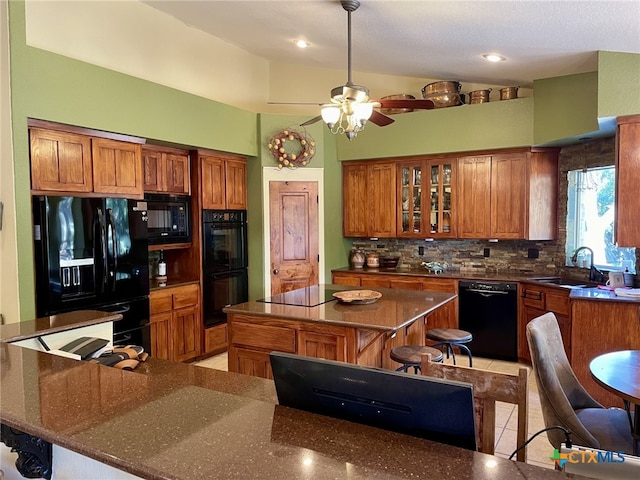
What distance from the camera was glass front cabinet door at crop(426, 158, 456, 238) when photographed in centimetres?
532

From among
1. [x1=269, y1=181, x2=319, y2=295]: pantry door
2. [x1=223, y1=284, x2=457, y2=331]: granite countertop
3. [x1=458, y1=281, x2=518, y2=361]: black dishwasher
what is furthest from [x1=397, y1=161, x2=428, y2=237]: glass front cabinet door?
[x1=223, y1=284, x2=457, y2=331]: granite countertop

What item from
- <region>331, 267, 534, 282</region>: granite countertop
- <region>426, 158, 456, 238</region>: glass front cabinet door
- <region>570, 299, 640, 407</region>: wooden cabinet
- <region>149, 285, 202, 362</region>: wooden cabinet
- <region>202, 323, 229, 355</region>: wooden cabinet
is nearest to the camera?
<region>570, 299, 640, 407</region>: wooden cabinet

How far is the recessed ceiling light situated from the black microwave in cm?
329

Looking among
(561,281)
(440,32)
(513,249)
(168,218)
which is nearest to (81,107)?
(168,218)

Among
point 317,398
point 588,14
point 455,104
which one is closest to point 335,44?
point 455,104

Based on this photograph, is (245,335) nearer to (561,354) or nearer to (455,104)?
(561,354)

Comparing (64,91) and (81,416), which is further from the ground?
(64,91)

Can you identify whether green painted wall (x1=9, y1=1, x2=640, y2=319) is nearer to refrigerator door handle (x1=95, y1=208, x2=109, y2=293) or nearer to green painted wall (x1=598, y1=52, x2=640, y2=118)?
green painted wall (x1=598, y1=52, x2=640, y2=118)

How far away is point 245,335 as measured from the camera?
128 inches

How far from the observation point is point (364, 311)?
10.2ft

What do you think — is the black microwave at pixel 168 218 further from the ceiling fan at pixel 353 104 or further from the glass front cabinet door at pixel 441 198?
the glass front cabinet door at pixel 441 198

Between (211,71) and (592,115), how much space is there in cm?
403

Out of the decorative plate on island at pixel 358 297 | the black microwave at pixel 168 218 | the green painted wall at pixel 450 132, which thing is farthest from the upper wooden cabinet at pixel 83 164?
the green painted wall at pixel 450 132

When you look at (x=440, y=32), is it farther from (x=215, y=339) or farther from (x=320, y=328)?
(x=215, y=339)
